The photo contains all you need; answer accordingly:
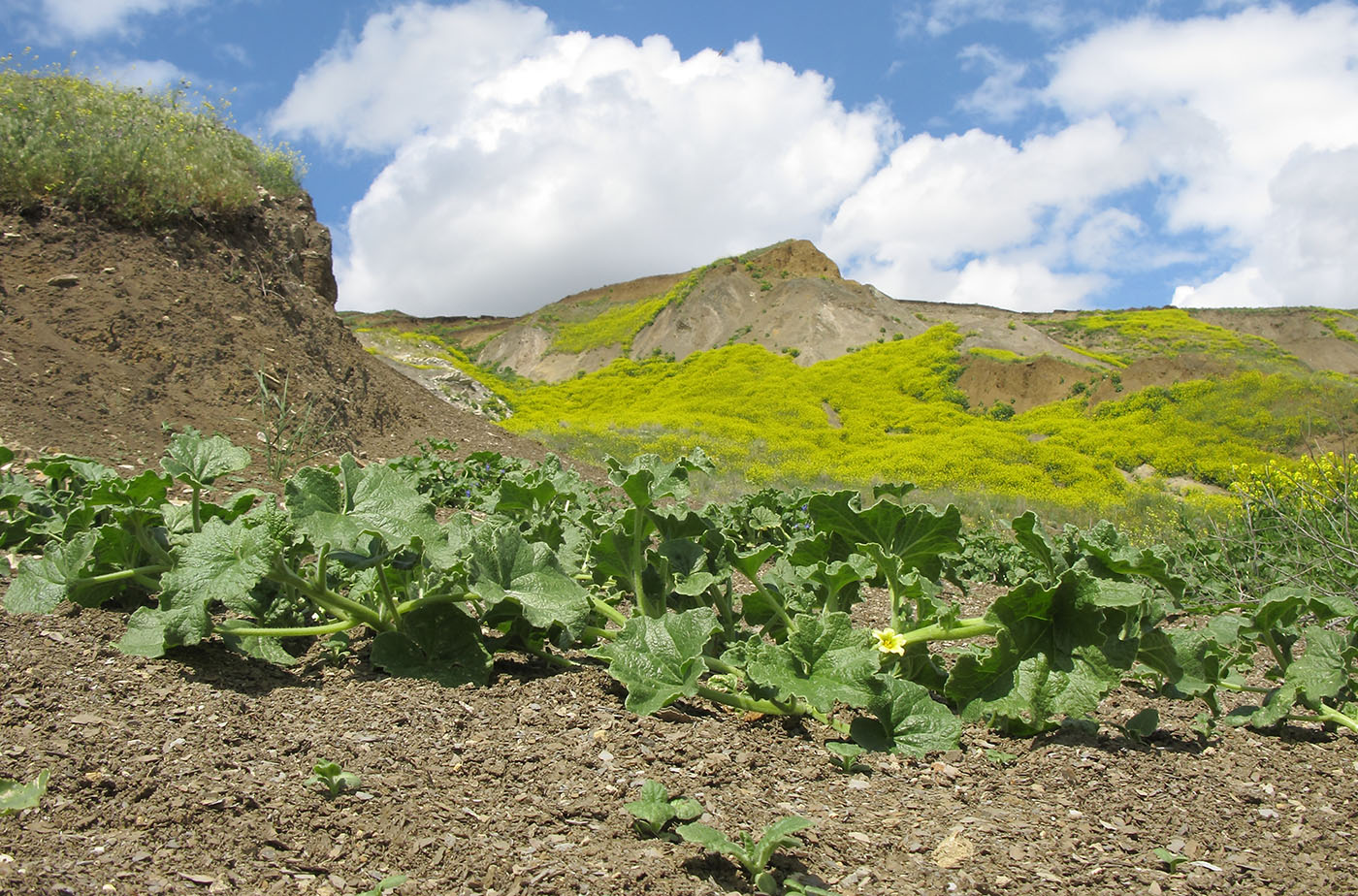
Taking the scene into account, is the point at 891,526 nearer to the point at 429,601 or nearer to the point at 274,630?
the point at 429,601

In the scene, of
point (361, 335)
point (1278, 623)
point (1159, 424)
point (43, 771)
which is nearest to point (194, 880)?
point (43, 771)

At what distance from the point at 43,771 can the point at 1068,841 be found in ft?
6.52

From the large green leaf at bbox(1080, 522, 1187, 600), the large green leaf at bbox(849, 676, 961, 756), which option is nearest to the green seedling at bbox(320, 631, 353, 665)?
the large green leaf at bbox(849, 676, 961, 756)

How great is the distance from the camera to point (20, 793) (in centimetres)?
142

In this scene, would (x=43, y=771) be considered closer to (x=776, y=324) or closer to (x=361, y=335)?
(x=361, y=335)

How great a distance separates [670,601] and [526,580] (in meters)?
0.68

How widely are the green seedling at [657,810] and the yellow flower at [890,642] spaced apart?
79 centimetres

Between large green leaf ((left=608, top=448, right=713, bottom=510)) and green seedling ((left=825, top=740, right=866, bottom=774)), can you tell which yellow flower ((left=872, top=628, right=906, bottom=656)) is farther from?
large green leaf ((left=608, top=448, right=713, bottom=510))

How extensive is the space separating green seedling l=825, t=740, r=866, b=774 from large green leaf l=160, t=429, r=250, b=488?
1.74 meters

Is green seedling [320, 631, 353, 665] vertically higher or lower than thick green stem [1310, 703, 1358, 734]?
higher

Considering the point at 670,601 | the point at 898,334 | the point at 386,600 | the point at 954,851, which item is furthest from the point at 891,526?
the point at 898,334

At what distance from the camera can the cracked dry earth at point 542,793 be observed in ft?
4.54

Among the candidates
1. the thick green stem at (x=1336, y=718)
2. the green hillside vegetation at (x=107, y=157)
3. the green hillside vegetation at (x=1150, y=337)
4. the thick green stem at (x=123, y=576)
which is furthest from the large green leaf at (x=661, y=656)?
the green hillside vegetation at (x=1150, y=337)

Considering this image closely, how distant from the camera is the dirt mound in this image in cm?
653
